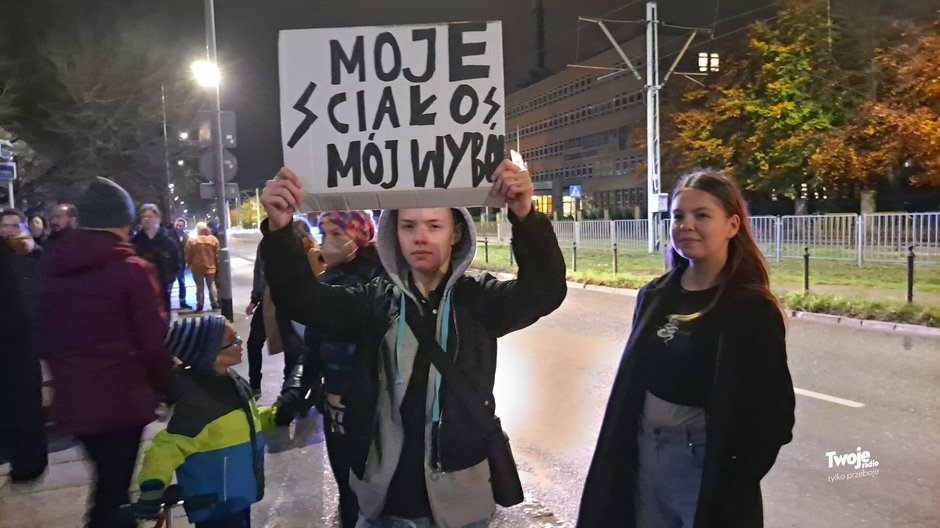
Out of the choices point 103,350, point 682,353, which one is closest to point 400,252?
point 682,353

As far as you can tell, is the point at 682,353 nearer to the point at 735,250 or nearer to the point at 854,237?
the point at 735,250

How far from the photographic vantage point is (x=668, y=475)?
2.45 meters

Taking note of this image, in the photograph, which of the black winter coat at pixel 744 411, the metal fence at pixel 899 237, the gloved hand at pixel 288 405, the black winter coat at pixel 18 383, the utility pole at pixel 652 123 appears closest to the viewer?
the black winter coat at pixel 744 411

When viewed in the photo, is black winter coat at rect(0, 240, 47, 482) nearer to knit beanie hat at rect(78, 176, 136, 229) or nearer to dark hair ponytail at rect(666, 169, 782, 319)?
knit beanie hat at rect(78, 176, 136, 229)

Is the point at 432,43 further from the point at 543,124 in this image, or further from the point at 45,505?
the point at 543,124

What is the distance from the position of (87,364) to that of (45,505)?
194 centimetres

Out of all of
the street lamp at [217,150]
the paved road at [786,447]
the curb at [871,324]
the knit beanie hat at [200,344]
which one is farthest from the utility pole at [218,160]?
the knit beanie hat at [200,344]

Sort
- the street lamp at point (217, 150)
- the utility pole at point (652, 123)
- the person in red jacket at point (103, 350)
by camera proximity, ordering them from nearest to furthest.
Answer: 1. the person in red jacket at point (103, 350)
2. the street lamp at point (217, 150)
3. the utility pole at point (652, 123)

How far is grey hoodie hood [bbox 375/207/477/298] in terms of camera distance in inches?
91.3

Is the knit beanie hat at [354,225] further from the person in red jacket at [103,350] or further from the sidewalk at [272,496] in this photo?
the sidewalk at [272,496]

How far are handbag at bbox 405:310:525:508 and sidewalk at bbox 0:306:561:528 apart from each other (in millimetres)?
2102

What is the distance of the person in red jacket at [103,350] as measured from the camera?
3.09 meters

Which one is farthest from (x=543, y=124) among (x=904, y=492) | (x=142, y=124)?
(x=904, y=492)

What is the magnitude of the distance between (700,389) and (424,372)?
97 centimetres
